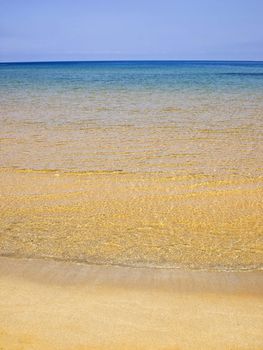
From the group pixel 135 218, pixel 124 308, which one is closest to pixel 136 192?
pixel 135 218

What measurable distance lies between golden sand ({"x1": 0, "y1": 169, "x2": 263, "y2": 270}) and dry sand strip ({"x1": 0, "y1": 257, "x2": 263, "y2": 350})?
317mm

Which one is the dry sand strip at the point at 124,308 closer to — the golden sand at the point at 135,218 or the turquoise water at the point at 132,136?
the golden sand at the point at 135,218

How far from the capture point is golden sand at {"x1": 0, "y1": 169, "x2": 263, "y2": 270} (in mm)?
4566

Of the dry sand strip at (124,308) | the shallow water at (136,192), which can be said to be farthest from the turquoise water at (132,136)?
the dry sand strip at (124,308)

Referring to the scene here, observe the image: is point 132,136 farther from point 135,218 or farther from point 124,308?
point 124,308

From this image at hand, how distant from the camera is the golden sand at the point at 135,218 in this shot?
4.57 metres

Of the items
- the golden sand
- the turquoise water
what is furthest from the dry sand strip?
the turquoise water

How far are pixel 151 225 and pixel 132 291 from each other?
1643 millimetres

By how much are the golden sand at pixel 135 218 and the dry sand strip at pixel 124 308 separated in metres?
0.32

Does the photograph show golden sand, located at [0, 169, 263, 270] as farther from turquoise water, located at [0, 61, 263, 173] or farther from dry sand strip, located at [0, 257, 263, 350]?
turquoise water, located at [0, 61, 263, 173]

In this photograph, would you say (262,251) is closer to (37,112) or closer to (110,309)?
(110,309)

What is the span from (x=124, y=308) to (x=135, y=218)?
2166 millimetres

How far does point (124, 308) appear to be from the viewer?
3.52 m

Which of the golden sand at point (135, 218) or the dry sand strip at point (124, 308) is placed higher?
the golden sand at point (135, 218)
